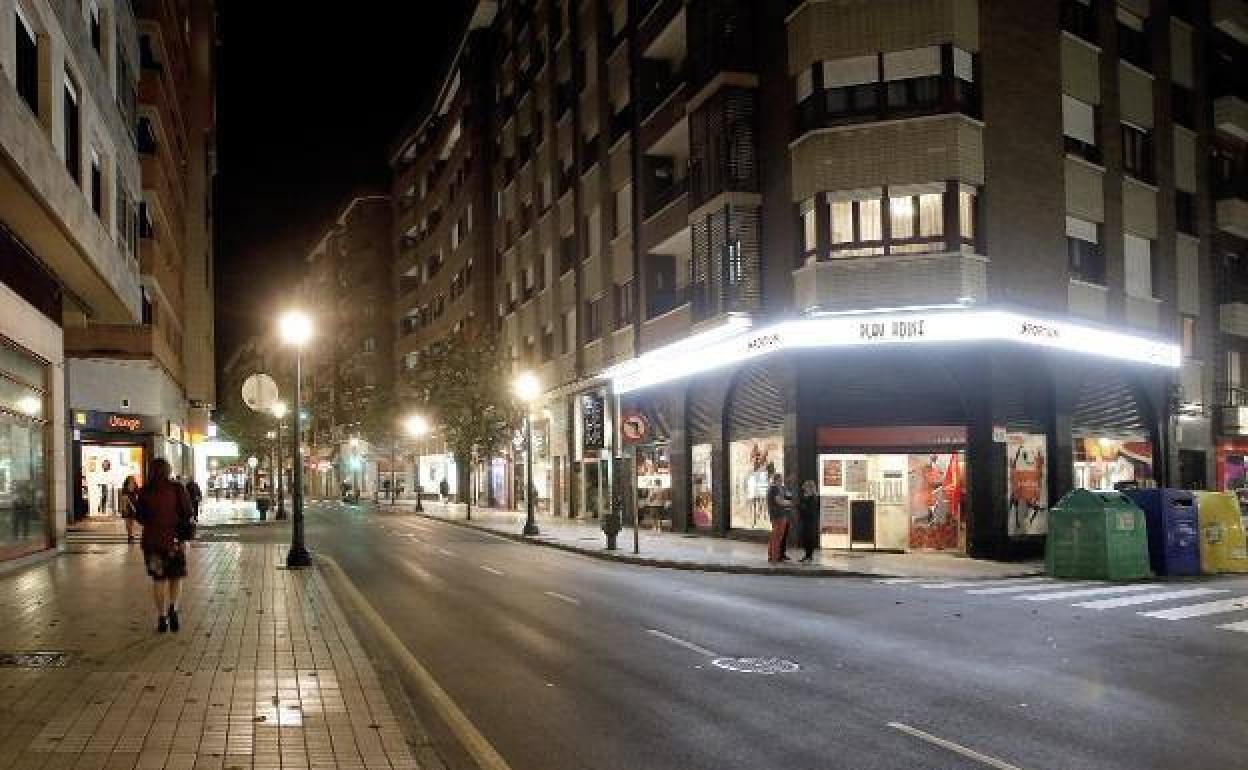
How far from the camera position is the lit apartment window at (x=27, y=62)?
16172mm

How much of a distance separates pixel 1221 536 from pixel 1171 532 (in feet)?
4.10

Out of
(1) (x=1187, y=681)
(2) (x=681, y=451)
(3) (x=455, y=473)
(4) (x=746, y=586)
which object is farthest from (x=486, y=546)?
(3) (x=455, y=473)

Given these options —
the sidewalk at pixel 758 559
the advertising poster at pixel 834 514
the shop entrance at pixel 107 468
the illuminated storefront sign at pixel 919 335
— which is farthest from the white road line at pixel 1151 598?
the shop entrance at pixel 107 468

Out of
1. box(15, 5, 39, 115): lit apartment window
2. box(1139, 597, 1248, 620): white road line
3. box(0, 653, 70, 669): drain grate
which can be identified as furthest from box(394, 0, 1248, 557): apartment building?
box(0, 653, 70, 669): drain grate

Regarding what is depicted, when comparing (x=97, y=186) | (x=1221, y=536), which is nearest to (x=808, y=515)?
(x=1221, y=536)

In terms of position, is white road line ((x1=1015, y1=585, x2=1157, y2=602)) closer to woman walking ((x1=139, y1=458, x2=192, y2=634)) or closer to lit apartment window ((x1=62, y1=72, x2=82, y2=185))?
woman walking ((x1=139, y1=458, x2=192, y2=634))

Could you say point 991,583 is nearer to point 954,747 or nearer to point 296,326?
point 954,747

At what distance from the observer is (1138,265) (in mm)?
30047

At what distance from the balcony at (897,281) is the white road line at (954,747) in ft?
58.4

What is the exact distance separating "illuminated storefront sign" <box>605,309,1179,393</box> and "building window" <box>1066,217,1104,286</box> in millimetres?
1502

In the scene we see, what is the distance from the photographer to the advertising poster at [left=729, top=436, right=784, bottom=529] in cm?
2817

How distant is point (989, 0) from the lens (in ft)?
84.3

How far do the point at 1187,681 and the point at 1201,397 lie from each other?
2587 cm

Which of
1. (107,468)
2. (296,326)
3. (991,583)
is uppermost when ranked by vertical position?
(296,326)
